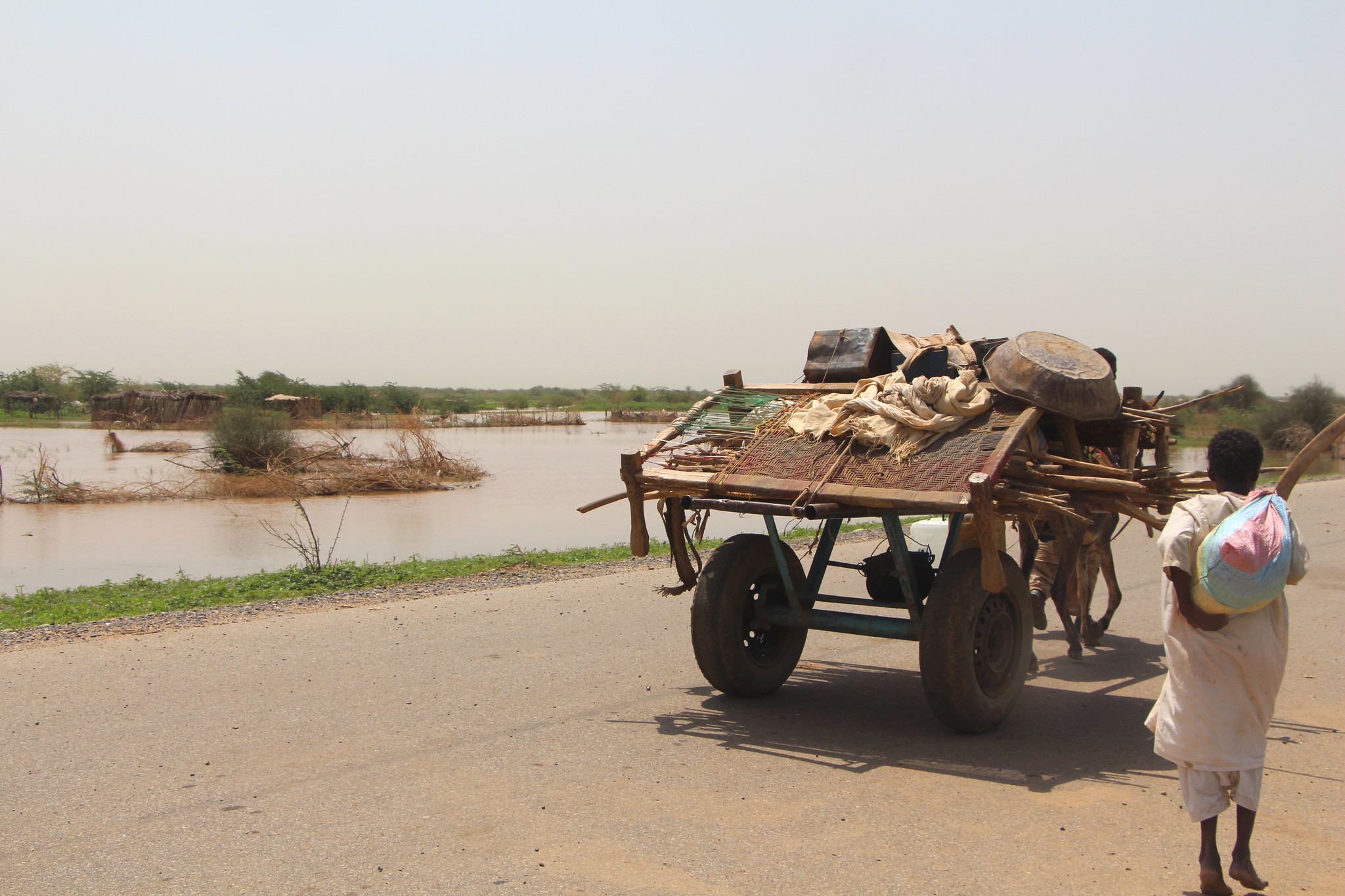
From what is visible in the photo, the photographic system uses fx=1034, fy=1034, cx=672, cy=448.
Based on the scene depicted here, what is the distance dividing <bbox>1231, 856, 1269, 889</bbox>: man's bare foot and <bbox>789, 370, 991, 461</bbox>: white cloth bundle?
2569 mm

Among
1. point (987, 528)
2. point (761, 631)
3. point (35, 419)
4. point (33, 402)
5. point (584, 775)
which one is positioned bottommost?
point (584, 775)

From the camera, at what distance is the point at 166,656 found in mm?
7539

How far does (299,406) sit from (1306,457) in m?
51.7

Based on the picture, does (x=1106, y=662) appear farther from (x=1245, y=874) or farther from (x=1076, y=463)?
(x=1245, y=874)

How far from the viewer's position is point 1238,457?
386 cm

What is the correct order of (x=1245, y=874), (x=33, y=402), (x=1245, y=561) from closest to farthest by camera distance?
1. (x=1245, y=561)
2. (x=1245, y=874)
3. (x=33, y=402)

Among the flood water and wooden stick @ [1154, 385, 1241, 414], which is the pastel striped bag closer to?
wooden stick @ [1154, 385, 1241, 414]

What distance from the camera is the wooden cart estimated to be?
5.38m

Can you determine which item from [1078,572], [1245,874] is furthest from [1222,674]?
[1078,572]

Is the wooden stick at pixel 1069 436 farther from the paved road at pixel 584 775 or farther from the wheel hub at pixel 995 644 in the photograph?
the paved road at pixel 584 775

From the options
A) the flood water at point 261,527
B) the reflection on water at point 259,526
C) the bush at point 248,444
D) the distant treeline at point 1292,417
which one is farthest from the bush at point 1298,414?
the bush at point 248,444

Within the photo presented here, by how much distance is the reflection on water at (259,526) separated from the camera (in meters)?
15.5

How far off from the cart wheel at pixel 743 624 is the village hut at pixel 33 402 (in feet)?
224

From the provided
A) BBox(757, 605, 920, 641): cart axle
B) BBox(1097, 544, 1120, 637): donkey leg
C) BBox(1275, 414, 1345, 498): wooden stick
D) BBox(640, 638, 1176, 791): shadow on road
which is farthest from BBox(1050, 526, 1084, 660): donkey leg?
BBox(1275, 414, 1345, 498): wooden stick
